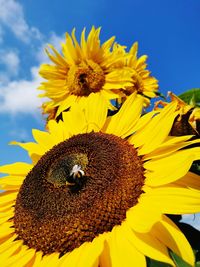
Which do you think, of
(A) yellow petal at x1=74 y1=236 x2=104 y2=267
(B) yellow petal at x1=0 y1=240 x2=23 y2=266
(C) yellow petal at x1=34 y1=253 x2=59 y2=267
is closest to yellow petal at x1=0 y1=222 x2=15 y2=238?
(B) yellow petal at x1=0 y1=240 x2=23 y2=266

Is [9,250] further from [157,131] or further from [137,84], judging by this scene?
[137,84]

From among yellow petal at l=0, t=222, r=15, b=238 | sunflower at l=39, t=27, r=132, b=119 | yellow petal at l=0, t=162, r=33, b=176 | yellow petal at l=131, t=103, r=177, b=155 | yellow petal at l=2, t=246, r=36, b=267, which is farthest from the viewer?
sunflower at l=39, t=27, r=132, b=119

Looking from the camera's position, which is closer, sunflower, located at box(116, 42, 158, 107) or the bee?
the bee

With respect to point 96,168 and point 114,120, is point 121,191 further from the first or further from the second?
point 114,120

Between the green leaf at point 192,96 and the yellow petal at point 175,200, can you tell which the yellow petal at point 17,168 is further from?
the yellow petal at point 175,200

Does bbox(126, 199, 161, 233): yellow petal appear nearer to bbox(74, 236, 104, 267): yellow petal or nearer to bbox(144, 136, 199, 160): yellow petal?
bbox(74, 236, 104, 267): yellow petal

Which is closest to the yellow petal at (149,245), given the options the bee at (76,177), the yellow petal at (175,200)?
the yellow petal at (175,200)
